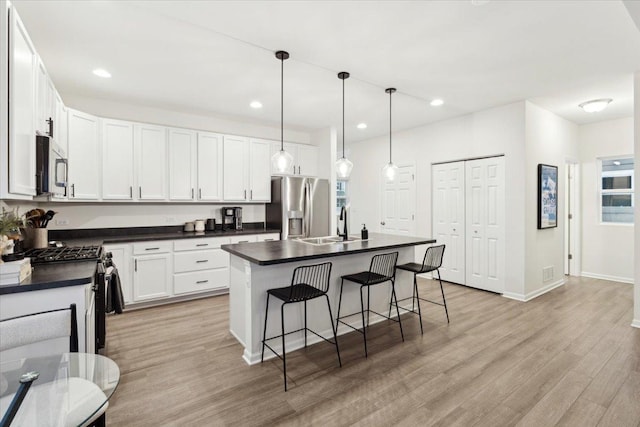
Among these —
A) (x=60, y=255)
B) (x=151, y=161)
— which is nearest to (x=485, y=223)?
(x=151, y=161)

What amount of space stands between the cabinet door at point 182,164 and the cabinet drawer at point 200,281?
113 cm

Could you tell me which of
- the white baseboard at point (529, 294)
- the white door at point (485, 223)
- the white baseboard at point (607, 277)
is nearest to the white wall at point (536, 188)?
the white baseboard at point (529, 294)

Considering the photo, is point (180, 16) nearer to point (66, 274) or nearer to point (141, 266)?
point (66, 274)

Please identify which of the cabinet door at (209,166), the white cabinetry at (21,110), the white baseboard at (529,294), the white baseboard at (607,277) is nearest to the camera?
the white cabinetry at (21,110)

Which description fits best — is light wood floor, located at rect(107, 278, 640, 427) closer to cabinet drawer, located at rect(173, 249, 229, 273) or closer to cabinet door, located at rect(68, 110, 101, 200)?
cabinet drawer, located at rect(173, 249, 229, 273)

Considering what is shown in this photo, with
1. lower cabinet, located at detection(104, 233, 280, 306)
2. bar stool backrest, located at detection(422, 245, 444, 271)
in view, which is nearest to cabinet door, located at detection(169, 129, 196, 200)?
lower cabinet, located at detection(104, 233, 280, 306)

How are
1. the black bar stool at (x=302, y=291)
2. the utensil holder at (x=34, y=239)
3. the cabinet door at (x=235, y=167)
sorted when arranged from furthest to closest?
the cabinet door at (x=235, y=167) → the utensil holder at (x=34, y=239) → the black bar stool at (x=302, y=291)

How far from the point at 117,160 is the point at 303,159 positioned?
2.89 metres

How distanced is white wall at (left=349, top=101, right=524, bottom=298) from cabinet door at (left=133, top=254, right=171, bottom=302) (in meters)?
4.10

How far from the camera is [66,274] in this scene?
2.05 meters

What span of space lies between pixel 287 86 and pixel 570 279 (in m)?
5.81

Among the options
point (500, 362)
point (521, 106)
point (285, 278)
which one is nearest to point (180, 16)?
point (285, 278)

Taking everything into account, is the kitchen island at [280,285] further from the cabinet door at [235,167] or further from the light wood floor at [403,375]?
the cabinet door at [235,167]

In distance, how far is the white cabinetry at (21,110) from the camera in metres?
1.76
